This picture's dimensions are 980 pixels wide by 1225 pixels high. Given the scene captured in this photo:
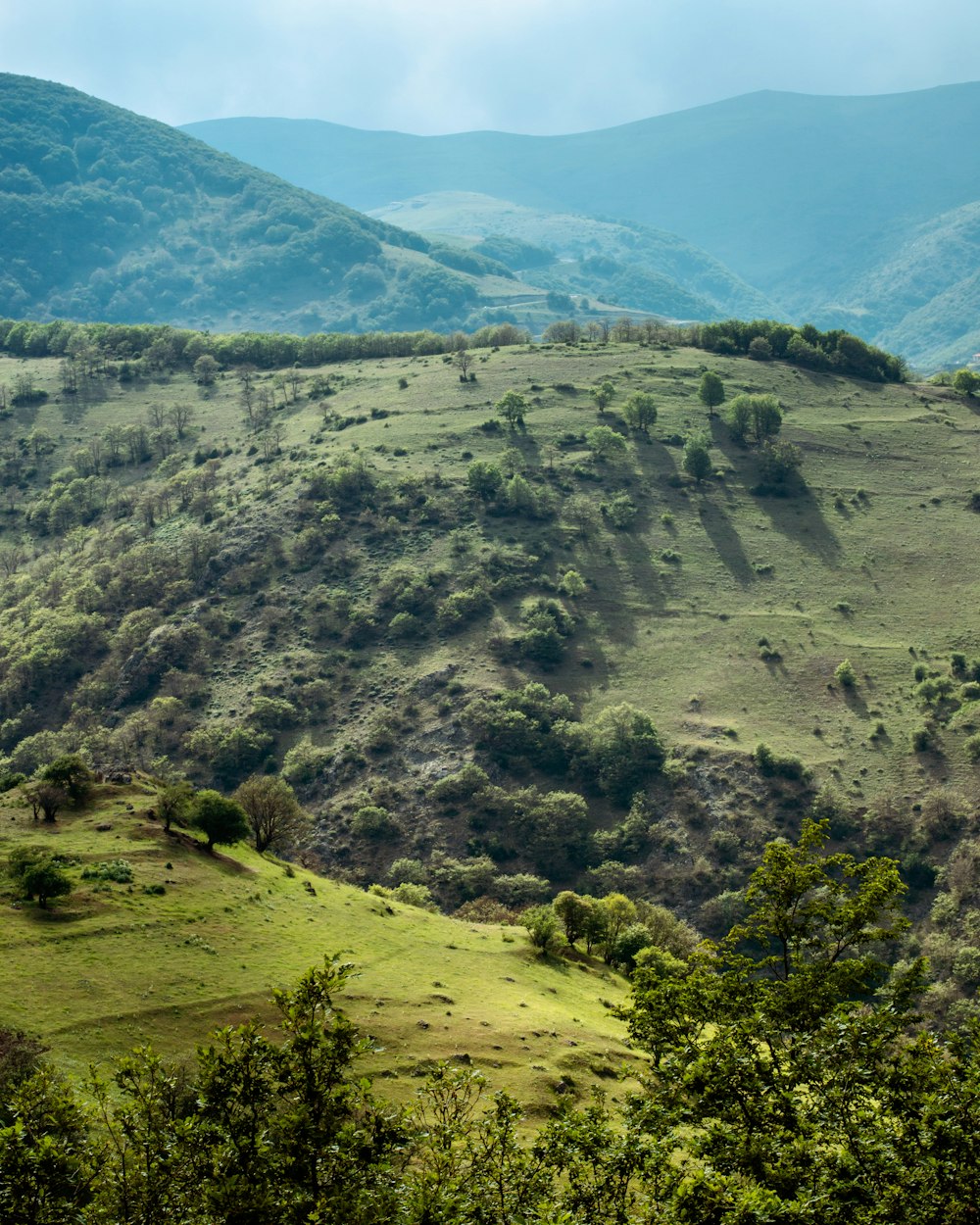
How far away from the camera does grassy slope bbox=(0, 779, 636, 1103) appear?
4812 cm

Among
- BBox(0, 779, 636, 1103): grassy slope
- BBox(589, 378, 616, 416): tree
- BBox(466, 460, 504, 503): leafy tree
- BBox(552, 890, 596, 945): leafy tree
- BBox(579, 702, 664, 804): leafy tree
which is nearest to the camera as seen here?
BBox(0, 779, 636, 1103): grassy slope

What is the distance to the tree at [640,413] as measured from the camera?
7534 inches

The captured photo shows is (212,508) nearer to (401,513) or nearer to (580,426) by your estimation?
(401,513)

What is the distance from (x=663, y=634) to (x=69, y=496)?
116m

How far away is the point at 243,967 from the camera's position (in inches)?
2178

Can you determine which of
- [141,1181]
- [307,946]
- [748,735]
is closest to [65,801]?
[307,946]

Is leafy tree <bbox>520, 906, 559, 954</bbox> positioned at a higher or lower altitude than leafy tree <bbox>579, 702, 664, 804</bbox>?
lower

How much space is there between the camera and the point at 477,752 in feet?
431

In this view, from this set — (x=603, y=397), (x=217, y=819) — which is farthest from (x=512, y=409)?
(x=217, y=819)

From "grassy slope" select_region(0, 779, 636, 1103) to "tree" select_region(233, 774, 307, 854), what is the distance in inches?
258

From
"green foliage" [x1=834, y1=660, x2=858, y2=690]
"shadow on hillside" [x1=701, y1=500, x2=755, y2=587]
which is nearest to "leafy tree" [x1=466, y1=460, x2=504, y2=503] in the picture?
"shadow on hillside" [x1=701, y1=500, x2=755, y2=587]

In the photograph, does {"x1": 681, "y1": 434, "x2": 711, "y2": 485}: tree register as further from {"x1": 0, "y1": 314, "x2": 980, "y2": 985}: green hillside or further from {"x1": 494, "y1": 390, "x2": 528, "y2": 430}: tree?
{"x1": 494, "y1": 390, "x2": 528, "y2": 430}: tree

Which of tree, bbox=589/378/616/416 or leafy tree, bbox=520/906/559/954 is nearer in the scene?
leafy tree, bbox=520/906/559/954

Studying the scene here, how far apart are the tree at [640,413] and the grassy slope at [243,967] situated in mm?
132130
